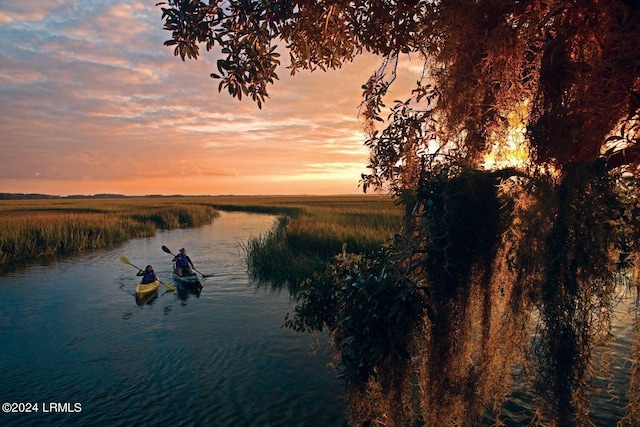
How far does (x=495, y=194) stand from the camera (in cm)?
414

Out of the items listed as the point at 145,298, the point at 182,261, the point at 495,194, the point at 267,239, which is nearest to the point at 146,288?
the point at 145,298

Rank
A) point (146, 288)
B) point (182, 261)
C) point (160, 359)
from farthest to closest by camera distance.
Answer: point (182, 261) → point (146, 288) → point (160, 359)

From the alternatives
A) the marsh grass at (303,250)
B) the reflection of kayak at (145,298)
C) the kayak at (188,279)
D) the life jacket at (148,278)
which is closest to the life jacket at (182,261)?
the kayak at (188,279)

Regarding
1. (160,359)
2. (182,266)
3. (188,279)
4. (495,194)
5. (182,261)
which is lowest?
(160,359)

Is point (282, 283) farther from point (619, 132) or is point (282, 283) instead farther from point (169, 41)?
point (619, 132)

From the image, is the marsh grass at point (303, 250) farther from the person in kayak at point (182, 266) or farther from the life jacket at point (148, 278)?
the life jacket at point (148, 278)

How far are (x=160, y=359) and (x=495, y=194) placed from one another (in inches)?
345

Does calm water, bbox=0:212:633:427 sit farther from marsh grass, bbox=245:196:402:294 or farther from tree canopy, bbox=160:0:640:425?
tree canopy, bbox=160:0:640:425

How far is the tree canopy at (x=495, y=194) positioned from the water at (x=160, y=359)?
3883 millimetres

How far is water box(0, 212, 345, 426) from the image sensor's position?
7.54 meters

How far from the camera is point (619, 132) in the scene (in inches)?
136

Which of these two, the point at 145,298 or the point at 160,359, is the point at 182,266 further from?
the point at 160,359

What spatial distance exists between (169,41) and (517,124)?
361 cm

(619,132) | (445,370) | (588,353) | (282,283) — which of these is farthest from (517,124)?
(282,283)
